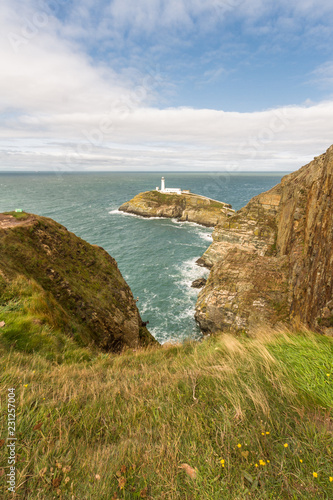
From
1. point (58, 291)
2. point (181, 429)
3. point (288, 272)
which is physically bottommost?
point (288, 272)

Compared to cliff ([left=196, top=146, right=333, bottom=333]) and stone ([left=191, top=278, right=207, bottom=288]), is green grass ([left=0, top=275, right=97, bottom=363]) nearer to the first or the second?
cliff ([left=196, top=146, right=333, bottom=333])

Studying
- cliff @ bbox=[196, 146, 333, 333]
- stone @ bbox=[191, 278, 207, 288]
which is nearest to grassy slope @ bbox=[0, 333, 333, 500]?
cliff @ bbox=[196, 146, 333, 333]

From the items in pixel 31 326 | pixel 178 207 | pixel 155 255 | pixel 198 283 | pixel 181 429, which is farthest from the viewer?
pixel 178 207

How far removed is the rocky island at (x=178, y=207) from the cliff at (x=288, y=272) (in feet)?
150

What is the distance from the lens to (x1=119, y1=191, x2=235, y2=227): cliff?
254 ft

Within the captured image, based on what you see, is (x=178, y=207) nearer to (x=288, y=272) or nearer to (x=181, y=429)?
→ (x=288, y=272)

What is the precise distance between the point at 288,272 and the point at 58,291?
19.3 m

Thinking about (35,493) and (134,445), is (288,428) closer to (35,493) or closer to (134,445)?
(134,445)

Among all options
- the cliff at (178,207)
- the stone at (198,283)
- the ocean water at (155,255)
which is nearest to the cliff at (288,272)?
the ocean water at (155,255)

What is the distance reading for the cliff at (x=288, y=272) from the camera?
39.5 ft

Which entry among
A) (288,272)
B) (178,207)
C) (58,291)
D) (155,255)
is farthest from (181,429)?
(178,207)

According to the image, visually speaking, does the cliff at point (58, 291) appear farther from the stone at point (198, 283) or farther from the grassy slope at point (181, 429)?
the stone at point (198, 283)

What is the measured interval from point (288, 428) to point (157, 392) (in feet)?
7.94

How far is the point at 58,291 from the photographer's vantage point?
11836mm
